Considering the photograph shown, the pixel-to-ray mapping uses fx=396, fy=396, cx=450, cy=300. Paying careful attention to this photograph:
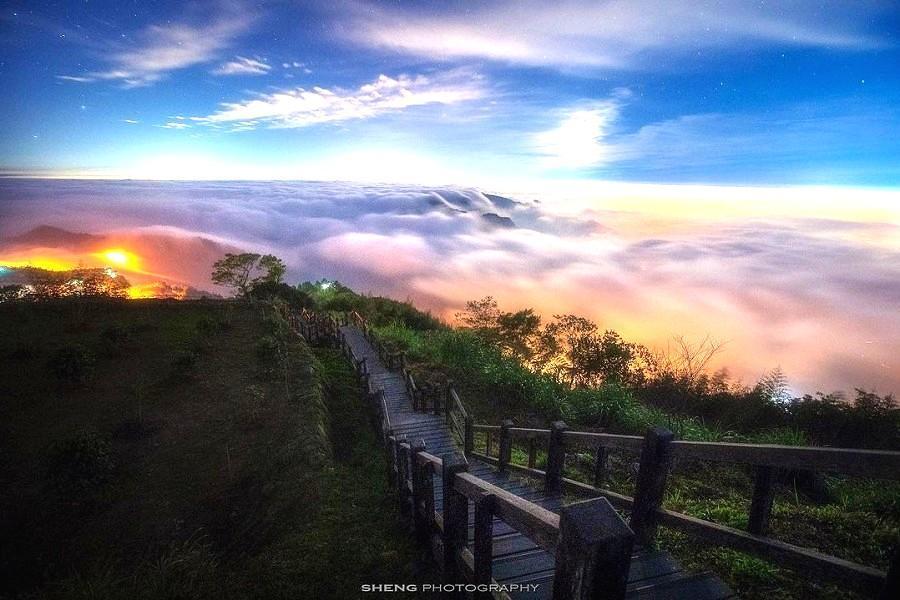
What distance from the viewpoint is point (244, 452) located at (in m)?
11.0

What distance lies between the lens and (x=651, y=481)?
3.54 m

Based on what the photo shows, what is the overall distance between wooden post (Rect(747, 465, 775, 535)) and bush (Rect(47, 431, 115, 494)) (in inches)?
520

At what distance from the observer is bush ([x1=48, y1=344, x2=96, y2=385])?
533 inches

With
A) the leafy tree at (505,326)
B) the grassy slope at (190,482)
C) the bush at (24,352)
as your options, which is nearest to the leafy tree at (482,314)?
the leafy tree at (505,326)

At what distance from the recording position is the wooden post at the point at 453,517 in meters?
3.85

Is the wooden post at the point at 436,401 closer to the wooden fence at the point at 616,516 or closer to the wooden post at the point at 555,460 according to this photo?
the wooden fence at the point at 616,516

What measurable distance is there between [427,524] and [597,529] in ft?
13.8

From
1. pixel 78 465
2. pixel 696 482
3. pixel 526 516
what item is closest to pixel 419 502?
pixel 526 516

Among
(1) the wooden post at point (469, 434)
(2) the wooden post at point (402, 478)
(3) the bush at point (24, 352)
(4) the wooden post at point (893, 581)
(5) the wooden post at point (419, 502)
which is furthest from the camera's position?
(3) the bush at point (24, 352)

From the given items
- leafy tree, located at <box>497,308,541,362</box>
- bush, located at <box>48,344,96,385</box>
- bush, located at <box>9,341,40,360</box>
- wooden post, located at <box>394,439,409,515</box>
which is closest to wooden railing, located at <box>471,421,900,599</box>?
wooden post, located at <box>394,439,409,515</box>

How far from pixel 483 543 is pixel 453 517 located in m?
0.75

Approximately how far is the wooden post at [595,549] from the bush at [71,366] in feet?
58.4

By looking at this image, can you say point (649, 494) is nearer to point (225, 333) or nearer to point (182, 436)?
point (182, 436)

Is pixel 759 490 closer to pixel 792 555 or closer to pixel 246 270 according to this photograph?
pixel 792 555
